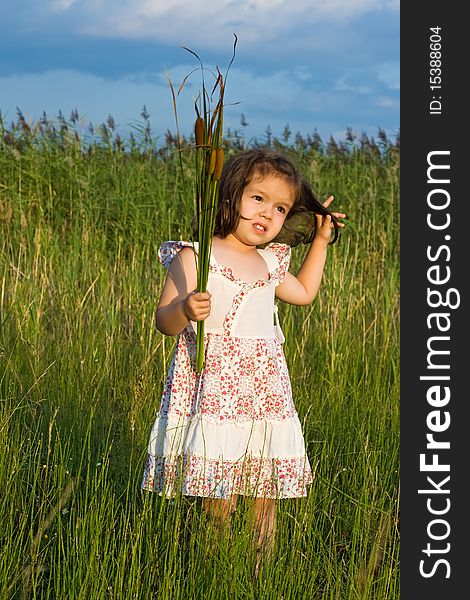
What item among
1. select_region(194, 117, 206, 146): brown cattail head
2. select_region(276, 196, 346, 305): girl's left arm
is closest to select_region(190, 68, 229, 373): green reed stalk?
select_region(194, 117, 206, 146): brown cattail head

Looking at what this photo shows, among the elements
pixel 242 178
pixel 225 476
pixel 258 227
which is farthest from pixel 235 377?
pixel 242 178

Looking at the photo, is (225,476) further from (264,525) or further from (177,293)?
(177,293)

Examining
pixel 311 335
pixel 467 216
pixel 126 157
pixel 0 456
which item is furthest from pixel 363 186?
pixel 0 456

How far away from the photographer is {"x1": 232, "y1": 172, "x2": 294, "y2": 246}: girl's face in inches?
96.3

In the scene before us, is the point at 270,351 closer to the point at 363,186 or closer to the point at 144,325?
the point at 144,325

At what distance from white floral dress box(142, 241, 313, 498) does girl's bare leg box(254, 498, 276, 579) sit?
73mm

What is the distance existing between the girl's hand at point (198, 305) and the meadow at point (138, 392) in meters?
0.46

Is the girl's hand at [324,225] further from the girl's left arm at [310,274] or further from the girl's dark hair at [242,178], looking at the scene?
the girl's dark hair at [242,178]

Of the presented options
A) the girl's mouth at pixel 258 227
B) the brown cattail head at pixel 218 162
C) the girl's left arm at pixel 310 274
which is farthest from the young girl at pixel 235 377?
the brown cattail head at pixel 218 162

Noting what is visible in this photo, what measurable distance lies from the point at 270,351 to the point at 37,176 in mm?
4227

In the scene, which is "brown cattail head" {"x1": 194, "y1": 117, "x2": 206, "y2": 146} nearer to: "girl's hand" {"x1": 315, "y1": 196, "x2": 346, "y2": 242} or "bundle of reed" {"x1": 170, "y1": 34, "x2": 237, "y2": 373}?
"bundle of reed" {"x1": 170, "y1": 34, "x2": 237, "y2": 373}

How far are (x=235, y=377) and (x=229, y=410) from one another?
0.30 feet

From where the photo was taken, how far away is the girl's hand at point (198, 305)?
6.98 ft

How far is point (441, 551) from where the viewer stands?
7.41 feet
